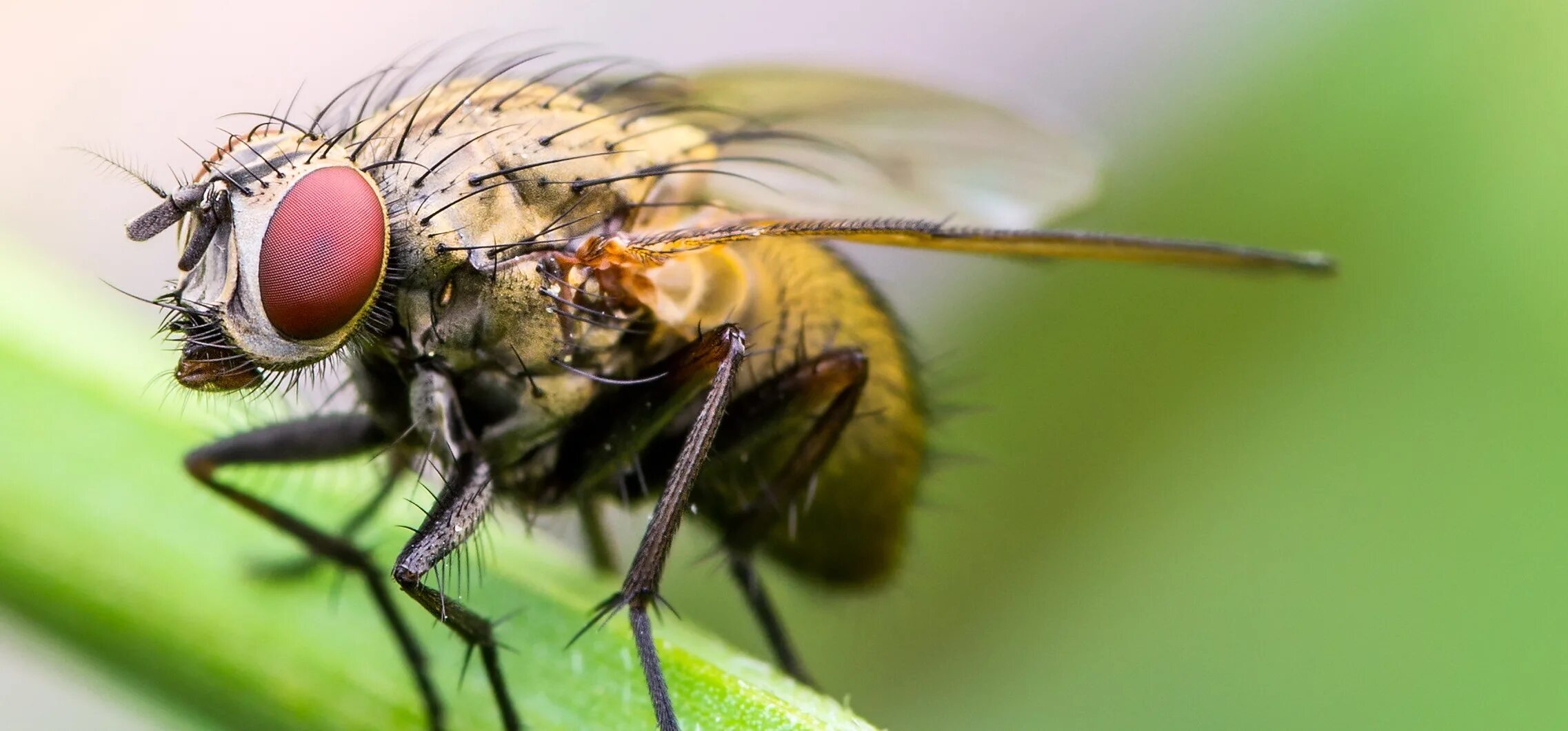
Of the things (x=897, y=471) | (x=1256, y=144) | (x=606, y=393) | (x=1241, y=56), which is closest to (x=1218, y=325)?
(x=1256, y=144)

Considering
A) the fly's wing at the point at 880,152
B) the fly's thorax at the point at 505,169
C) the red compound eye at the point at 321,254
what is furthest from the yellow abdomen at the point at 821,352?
the red compound eye at the point at 321,254

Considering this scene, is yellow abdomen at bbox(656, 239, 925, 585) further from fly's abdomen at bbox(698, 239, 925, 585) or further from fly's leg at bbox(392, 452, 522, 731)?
fly's leg at bbox(392, 452, 522, 731)

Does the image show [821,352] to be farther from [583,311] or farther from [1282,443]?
[1282,443]

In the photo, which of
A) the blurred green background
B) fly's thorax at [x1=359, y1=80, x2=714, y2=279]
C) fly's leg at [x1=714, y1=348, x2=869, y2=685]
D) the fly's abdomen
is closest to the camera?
fly's thorax at [x1=359, y1=80, x2=714, y2=279]

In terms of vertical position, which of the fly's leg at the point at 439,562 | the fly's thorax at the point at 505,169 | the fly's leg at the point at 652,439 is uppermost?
the fly's thorax at the point at 505,169

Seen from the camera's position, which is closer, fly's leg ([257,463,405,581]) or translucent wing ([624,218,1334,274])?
translucent wing ([624,218,1334,274])

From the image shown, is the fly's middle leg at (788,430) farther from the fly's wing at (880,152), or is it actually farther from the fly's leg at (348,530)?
the fly's leg at (348,530)

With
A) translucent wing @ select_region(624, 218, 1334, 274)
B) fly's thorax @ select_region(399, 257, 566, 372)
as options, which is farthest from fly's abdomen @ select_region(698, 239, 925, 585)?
fly's thorax @ select_region(399, 257, 566, 372)

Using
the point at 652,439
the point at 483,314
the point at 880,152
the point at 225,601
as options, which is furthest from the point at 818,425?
the point at 225,601
